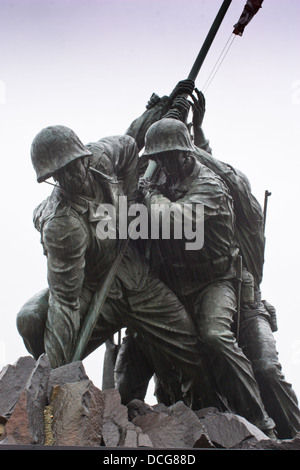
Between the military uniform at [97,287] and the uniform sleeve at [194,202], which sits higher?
the uniform sleeve at [194,202]

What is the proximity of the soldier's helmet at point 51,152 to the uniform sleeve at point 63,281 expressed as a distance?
1.45 feet

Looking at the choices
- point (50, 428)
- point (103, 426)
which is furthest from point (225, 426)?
point (50, 428)

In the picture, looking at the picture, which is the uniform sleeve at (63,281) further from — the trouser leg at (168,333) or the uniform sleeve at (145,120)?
the uniform sleeve at (145,120)

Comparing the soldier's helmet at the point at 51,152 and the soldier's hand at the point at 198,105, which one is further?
the soldier's hand at the point at 198,105

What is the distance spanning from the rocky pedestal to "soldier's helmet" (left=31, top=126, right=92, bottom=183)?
1517 millimetres

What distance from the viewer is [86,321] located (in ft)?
18.3

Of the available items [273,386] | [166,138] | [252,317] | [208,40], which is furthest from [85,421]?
[208,40]

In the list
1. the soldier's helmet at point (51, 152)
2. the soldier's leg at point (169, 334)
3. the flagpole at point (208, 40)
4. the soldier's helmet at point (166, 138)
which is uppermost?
the flagpole at point (208, 40)

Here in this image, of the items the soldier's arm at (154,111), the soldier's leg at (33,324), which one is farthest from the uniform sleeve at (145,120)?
the soldier's leg at (33,324)

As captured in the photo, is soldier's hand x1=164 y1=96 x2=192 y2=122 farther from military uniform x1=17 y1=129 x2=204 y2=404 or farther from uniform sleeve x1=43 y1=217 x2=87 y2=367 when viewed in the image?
uniform sleeve x1=43 y1=217 x2=87 y2=367

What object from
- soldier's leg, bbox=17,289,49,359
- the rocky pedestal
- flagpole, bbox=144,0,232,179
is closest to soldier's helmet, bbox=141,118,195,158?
soldier's leg, bbox=17,289,49,359

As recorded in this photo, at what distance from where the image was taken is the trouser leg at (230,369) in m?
→ 5.56
